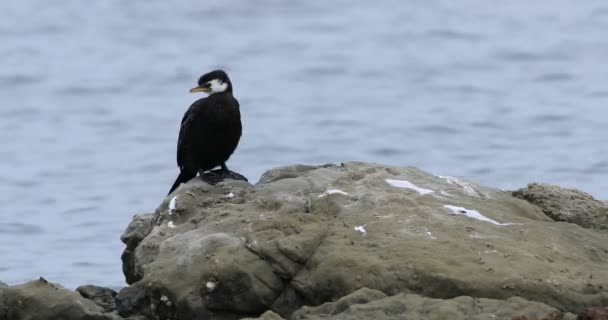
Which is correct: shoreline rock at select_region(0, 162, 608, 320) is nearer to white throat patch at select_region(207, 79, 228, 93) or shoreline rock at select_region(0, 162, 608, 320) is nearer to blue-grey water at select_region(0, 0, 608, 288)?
white throat patch at select_region(207, 79, 228, 93)

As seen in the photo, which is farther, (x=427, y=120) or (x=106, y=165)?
(x=427, y=120)

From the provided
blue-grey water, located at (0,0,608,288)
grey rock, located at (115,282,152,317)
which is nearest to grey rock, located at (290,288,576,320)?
grey rock, located at (115,282,152,317)

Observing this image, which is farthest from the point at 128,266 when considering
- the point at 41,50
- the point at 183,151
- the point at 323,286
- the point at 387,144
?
A: the point at 41,50

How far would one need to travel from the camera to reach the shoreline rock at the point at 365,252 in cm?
891

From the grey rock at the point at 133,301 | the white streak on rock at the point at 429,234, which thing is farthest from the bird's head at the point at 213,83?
the white streak on rock at the point at 429,234

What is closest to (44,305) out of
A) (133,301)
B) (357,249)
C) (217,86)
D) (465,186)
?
(133,301)

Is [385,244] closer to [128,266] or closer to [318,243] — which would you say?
[318,243]

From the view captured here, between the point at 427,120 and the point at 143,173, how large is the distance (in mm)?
5033

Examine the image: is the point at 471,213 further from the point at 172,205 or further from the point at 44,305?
the point at 44,305

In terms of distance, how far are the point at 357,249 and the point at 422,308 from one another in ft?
3.26

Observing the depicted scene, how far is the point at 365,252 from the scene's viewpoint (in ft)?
30.5

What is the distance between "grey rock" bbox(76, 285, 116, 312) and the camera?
10336 millimetres

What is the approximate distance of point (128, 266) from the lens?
35.6ft

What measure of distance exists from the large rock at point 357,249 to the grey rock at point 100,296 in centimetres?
41
